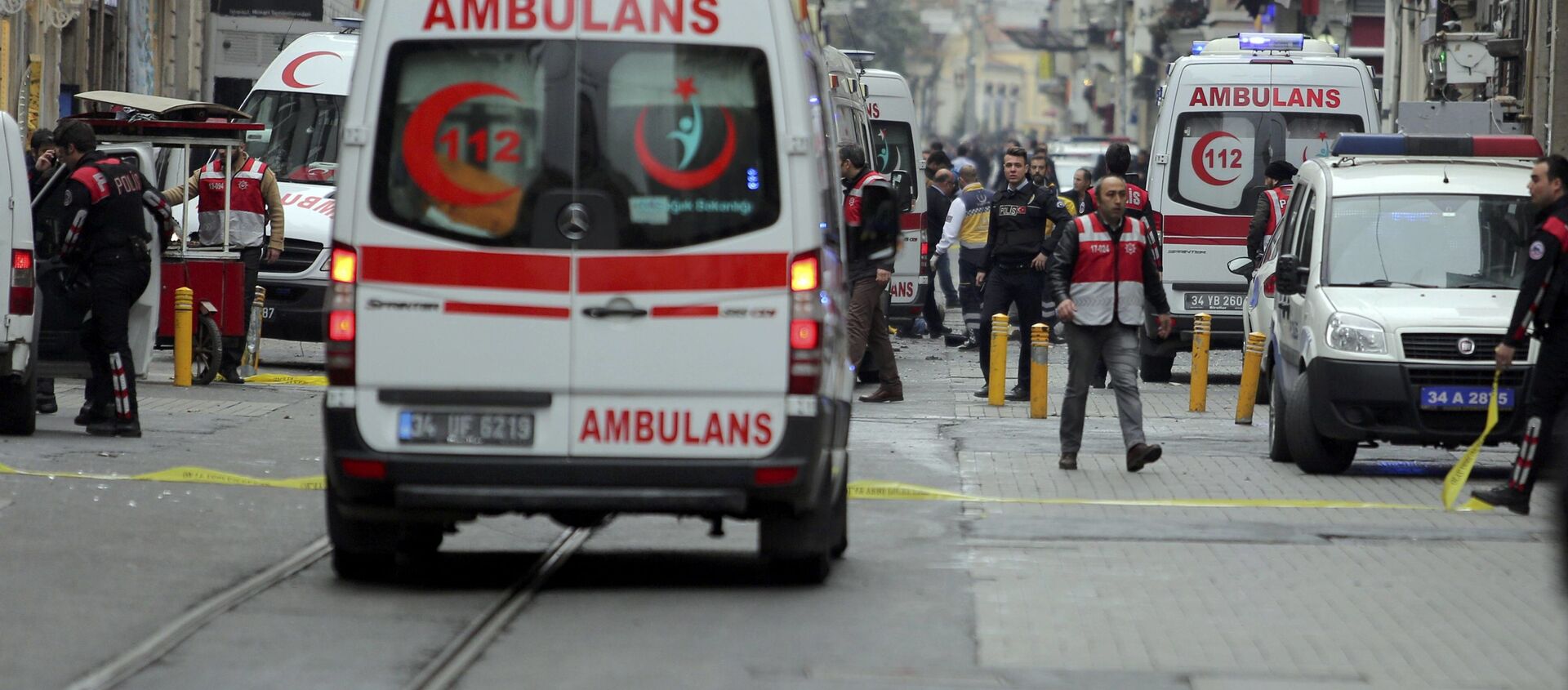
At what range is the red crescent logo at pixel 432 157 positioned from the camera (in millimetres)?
8266

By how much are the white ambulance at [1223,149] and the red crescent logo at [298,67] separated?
716cm

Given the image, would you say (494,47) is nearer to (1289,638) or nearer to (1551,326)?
(1289,638)

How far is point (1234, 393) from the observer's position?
63.9 feet

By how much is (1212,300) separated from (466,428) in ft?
42.3

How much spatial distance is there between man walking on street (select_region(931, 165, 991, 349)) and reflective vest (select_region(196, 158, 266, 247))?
7859 mm

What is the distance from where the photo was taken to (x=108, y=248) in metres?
13.3

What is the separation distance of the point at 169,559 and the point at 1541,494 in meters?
6.84

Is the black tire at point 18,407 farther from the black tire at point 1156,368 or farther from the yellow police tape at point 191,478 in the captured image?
the black tire at point 1156,368

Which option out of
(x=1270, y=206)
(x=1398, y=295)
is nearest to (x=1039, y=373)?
(x=1270, y=206)

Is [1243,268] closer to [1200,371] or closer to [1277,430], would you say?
[1200,371]

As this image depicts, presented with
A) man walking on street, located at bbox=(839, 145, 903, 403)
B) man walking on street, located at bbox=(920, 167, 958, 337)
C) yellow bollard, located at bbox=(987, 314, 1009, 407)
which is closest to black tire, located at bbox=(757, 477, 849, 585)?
man walking on street, located at bbox=(839, 145, 903, 403)

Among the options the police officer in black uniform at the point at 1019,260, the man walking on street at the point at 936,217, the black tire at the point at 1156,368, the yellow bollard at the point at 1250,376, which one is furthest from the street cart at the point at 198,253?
the man walking on street at the point at 936,217

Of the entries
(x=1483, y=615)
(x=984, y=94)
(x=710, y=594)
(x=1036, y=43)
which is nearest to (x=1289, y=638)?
(x=1483, y=615)

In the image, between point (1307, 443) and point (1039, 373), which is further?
point (1039, 373)
